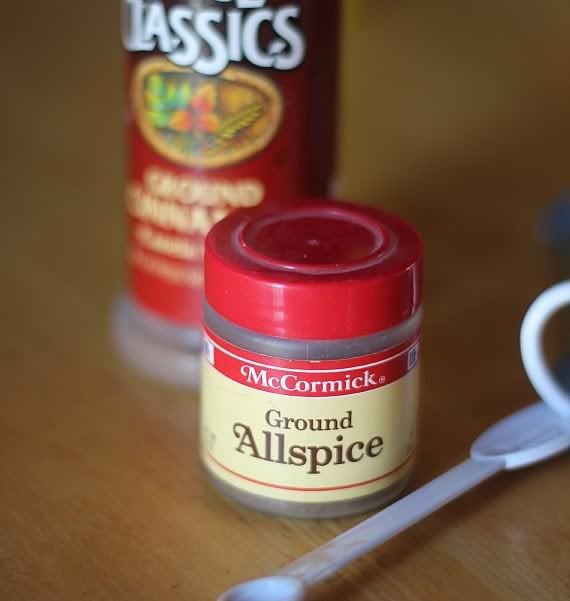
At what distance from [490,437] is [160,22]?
10.2 inches

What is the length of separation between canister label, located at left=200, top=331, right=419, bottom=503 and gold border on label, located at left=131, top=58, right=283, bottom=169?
12 cm

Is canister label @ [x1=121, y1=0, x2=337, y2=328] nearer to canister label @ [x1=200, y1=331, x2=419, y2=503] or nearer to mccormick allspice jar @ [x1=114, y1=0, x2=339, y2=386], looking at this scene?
mccormick allspice jar @ [x1=114, y1=0, x2=339, y2=386]

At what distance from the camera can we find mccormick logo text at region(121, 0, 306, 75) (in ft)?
1.69

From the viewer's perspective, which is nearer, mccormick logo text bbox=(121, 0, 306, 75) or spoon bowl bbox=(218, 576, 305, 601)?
spoon bowl bbox=(218, 576, 305, 601)

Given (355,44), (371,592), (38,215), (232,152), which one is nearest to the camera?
(371,592)

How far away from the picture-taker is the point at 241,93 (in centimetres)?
53

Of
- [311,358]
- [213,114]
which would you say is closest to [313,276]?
[311,358]

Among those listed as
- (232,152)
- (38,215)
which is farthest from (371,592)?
(38,215)

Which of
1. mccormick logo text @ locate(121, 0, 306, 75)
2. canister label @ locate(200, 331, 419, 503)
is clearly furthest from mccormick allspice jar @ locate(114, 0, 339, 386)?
canister label @ locate(200, 331, 419, 503)

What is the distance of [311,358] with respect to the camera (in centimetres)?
43

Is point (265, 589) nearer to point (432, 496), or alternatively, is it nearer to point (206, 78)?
point (432, 496)

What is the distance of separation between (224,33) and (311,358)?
0.18m

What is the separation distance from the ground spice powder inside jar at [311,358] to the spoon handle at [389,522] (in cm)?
2

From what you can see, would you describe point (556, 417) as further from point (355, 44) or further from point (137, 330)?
point (355, 44)
